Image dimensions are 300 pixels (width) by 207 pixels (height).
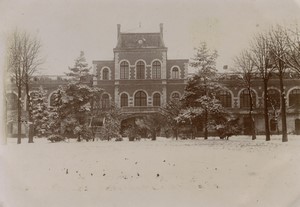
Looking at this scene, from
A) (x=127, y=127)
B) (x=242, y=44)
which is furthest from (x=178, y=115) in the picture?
(x=242, y=44)

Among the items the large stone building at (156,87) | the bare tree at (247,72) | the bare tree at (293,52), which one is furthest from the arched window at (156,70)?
the bare tree at (293,52)

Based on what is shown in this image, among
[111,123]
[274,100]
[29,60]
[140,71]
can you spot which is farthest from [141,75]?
[274,100]

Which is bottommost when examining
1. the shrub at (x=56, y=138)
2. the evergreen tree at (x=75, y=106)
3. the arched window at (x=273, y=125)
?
the shrub at (x=56, y=138)

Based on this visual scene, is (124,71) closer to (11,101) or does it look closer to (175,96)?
(175,96)

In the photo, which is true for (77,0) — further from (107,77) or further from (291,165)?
(291,165)

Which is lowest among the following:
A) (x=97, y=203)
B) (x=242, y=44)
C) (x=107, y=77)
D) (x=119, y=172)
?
(x=97, y=203)

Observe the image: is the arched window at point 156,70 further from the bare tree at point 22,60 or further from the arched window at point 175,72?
the bare tree at point 22,60
